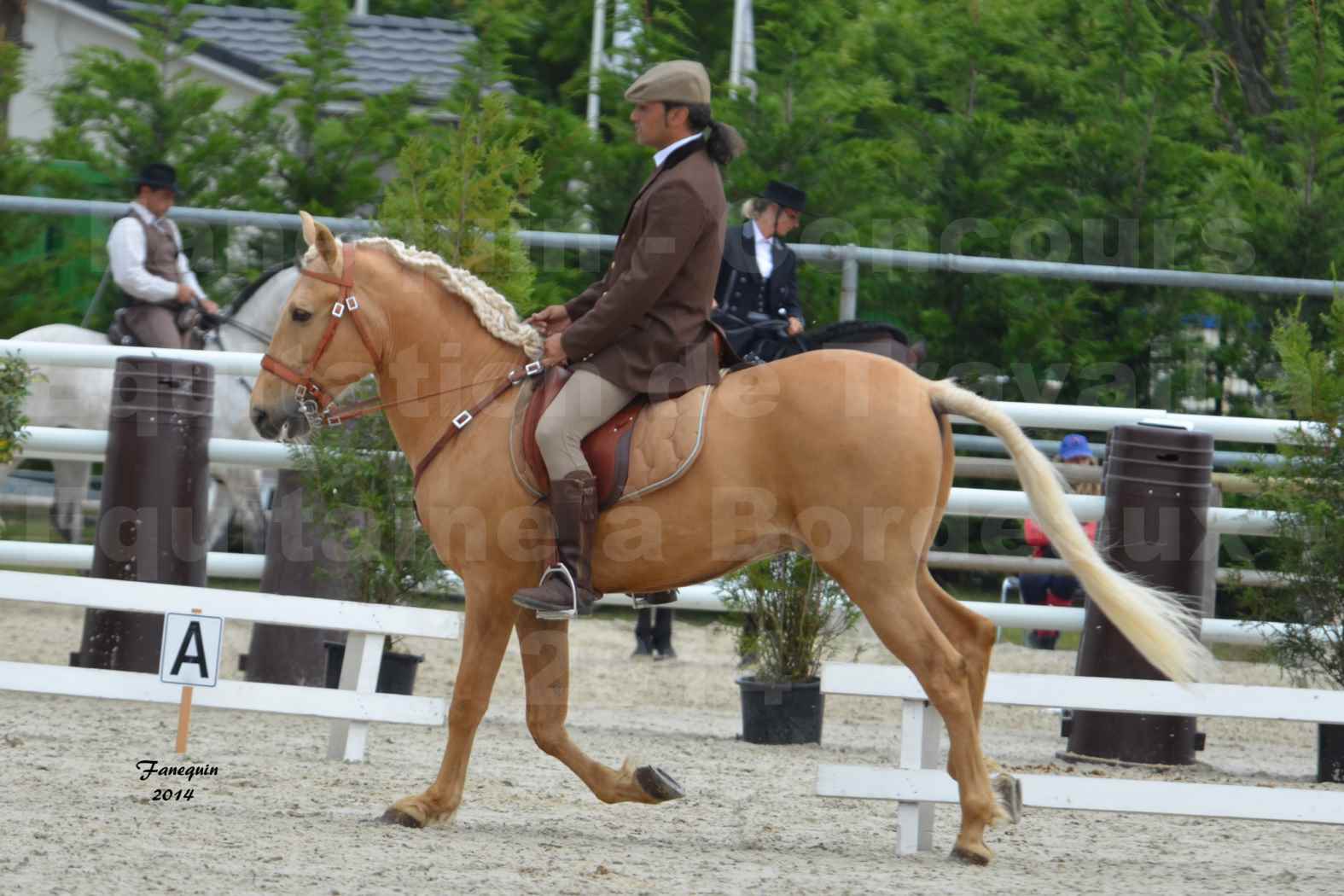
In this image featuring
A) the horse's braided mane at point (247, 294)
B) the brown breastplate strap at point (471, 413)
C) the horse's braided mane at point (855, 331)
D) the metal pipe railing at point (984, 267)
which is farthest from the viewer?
Result: the horse's braided mane at point (247, 294)

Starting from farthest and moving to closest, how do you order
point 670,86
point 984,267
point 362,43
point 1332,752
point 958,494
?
point 362,43, point 984,267, point 958,494, point 1332,752, point 670,86

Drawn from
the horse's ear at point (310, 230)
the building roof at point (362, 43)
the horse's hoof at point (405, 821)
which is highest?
the building roof at point (362, 43)

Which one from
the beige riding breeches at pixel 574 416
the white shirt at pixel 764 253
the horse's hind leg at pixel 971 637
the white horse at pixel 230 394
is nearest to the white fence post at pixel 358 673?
the beige riding breeches at pixel 574 416

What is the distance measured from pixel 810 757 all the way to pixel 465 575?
7.78 ft

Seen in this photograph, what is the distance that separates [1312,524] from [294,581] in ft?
14.2

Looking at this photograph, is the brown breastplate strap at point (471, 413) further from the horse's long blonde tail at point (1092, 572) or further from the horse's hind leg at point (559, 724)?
the horse's long blonde tail at point (1092, 572)

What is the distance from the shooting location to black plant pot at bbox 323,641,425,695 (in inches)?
299

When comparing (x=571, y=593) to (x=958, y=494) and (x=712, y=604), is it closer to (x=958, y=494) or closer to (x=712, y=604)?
(x=712, y=604)

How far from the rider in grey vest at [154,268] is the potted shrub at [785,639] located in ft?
14.3

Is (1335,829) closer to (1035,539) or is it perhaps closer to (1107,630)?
(1107,630)

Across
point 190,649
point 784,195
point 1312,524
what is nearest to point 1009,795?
point 1312,524

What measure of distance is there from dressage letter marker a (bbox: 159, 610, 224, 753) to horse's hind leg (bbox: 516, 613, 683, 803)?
127 centimetres

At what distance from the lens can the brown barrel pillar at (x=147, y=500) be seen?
7719 mm

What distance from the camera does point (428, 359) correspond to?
19.3 feet
